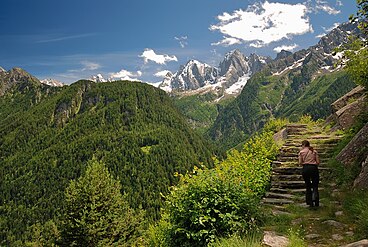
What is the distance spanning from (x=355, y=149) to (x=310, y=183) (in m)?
4.09

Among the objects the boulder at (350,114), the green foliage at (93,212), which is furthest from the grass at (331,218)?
the green foliage at (93,212)

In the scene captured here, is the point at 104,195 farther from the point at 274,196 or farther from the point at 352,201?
the point at 352,201

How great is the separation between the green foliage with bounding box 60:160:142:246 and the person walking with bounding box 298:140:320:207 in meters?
25.2

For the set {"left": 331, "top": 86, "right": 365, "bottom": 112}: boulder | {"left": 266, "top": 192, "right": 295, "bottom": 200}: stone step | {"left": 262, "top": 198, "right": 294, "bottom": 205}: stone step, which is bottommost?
{"left": 262, "top": 198, "right": 294, "bottom": 205}: stone step

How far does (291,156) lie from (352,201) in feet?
25.6

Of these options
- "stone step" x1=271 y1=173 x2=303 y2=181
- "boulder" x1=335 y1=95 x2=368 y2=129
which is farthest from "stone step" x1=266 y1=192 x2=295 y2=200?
"boulder" x1=335 y1=95 x2=368 y2=129

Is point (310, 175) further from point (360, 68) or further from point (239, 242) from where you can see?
point (360, 68)

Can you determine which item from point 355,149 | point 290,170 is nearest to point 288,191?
point 290,170

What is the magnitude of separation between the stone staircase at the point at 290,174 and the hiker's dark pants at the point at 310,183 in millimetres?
659

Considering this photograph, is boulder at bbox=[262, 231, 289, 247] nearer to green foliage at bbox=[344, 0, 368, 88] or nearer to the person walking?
the person walking

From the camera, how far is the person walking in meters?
12.0

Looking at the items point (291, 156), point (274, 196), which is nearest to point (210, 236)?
point (274, 196)

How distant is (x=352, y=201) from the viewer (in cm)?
1070

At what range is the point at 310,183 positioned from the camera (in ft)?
40.3
